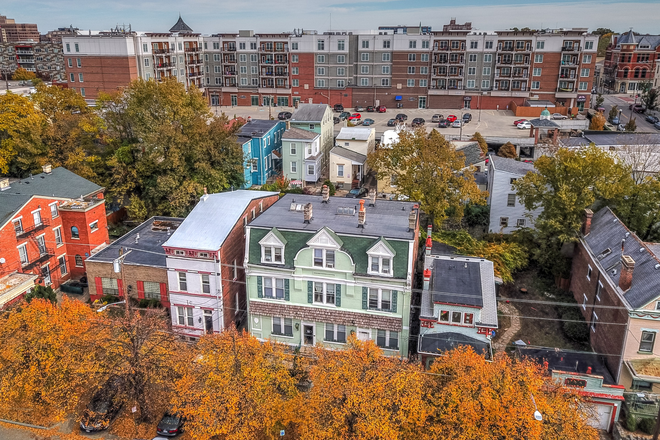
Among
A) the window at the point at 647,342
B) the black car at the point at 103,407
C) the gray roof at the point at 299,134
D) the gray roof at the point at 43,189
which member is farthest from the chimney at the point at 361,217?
the gray roof at the point at 299,134

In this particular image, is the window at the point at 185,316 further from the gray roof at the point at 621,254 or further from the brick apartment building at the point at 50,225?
the gray roof at the point at 621,254

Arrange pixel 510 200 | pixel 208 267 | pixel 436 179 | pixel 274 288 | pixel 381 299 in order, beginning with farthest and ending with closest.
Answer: pixel 510 200 < pixel 436 179 < pixel 208 267 < pixel 274 288 < pixel 381 299

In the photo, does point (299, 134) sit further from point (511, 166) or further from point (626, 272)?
point (626, 272)

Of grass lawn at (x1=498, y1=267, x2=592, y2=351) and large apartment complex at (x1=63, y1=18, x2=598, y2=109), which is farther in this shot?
large apartment complex at (x1=63, y1=18, x2=598, y2=109)

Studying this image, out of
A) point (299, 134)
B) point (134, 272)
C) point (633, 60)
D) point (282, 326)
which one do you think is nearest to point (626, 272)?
point (282, 326)

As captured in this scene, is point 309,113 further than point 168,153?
Yes

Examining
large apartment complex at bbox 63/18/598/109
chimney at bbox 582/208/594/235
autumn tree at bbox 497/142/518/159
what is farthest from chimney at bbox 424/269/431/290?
large apartment complex at bbox 63/18/598/109

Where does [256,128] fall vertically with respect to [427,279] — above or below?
above

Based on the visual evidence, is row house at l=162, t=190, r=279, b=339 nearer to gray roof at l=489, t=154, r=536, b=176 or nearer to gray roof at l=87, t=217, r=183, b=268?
gray roof at l=87, t=217, r=183, b=268
